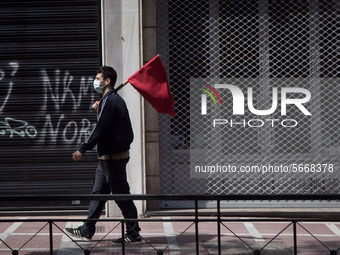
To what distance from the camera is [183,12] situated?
9.82 metres

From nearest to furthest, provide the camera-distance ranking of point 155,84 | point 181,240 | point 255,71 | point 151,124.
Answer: point 155,84
point 181,240
point 151,124
point 255,71

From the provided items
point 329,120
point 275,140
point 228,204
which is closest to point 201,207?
point 228,204

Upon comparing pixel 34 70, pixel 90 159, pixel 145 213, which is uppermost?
pixel 34 70

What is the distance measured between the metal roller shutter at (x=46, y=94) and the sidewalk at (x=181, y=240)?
1.16m

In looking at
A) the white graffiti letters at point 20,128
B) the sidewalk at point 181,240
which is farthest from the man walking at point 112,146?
the white graffiti letters at point 20,128

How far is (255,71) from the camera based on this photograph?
986cm

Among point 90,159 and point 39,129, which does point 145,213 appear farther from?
point 39,129

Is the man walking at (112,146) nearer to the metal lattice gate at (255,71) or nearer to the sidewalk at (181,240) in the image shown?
the sidewalk at (181,240)

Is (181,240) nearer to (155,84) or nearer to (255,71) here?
(155,84)

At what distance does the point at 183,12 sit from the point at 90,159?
8.44ft

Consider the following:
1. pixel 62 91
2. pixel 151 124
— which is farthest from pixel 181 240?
pixel 62 91

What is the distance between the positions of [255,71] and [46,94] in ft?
10.2

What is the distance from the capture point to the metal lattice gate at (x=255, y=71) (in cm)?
978

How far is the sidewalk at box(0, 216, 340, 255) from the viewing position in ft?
22.8
